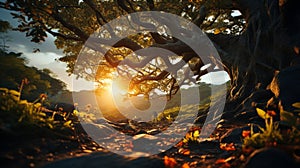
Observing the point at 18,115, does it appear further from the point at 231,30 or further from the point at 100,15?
the point at 231,30

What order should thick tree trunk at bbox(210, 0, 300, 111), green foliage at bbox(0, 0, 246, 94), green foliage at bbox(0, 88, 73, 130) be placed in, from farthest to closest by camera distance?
green foliage at bbox(0, 0, 246, 94) → thick tree trunk at bbox(210, 0, 300, 111) → green foliage at bbox(0, 88, 73, 130)

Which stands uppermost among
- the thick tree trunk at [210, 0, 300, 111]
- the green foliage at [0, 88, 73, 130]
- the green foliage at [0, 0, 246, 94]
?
the green foliage at [0, 0, 246, 94]

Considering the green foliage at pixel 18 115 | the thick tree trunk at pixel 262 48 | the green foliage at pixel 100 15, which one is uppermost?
the green foliage at pixel 100 15

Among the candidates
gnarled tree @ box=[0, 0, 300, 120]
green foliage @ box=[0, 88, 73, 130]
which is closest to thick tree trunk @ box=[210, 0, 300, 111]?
gnarled tree @ box=[0, 0, 300, 120]

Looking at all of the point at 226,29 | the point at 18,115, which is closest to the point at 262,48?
the point at 226,29

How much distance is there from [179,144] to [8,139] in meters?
3.86

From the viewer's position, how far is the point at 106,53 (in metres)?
11.5

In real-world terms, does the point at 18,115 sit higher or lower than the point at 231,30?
lower

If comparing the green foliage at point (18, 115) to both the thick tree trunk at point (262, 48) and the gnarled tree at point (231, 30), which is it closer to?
the gnarled tree at point (231, 30)

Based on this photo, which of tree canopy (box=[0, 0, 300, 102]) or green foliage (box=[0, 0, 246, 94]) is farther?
green foliage (box=[0, 0, 246, 94])

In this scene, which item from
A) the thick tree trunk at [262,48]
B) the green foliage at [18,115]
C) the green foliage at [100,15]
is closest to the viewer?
the green foliage at [18,115]

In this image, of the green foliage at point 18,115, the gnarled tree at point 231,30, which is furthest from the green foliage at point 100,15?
the green foliage at point 18,115

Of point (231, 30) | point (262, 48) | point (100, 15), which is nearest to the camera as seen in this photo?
point (262, 48)

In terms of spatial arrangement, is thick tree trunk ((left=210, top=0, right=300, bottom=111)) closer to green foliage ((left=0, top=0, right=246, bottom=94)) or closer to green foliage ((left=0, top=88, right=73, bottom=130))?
green foliage ((left=0, top=0, right=246, bottom=94))
